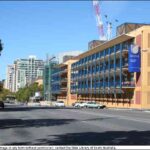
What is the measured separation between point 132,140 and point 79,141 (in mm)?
2017

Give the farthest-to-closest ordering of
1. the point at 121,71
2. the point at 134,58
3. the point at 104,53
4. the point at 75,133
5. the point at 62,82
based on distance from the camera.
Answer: the point at 62,82 → the point at 104,53 → the point at 121,71 → the point at 134,58 → the point at 75,133

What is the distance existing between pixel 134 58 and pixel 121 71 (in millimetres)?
7221

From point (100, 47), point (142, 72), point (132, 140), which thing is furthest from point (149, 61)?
point (132, 140)

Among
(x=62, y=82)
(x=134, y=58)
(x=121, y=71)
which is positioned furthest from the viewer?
(x=62, y=82)

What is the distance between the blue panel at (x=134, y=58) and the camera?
84875 mm

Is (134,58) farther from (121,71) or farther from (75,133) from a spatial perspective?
(75,133)

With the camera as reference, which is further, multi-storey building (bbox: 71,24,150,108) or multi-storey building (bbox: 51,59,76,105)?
multi-storey building (bbox: 51,59,76,105)

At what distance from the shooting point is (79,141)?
57.2ft

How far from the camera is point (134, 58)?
8556cm

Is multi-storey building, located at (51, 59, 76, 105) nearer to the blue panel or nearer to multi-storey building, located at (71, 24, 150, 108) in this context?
multi-storey building, located at (71, 24, 150, 108)

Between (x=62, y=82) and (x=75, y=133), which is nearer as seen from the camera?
(x=75, y=133)

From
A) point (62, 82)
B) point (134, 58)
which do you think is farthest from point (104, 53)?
point (62, 82)

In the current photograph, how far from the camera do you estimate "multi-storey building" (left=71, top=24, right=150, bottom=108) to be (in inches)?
3334

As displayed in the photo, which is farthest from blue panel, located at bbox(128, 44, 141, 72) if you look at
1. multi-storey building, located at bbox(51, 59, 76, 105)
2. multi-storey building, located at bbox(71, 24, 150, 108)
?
multi-storey building, located at bbox(51, 59, 76, 105)
